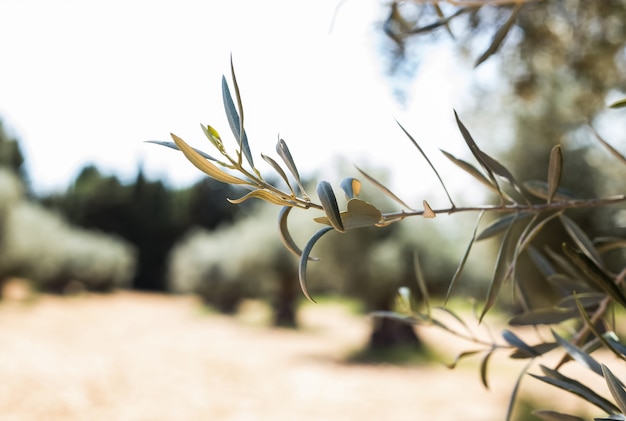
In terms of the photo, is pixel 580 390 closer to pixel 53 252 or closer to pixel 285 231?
pixel 285 231

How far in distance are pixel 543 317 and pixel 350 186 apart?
227 mm

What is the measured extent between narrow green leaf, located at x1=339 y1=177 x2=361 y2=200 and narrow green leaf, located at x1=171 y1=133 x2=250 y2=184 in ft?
0.25

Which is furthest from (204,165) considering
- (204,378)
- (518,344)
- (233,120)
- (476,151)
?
(204,378)

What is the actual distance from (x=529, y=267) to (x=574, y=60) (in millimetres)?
1202

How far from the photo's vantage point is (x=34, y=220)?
6.92m

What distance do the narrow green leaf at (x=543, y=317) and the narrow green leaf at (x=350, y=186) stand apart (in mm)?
193

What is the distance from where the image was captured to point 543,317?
0.46 meters

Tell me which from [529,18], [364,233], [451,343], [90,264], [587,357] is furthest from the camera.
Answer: [90,264]

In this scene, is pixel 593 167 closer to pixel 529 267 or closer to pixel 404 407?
pixel 529 267

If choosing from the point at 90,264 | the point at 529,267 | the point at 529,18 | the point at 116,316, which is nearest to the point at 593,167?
the point at 529,267

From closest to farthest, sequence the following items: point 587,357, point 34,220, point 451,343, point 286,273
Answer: point 587,357 → point 451,343 → point 286,273 → point 34,220

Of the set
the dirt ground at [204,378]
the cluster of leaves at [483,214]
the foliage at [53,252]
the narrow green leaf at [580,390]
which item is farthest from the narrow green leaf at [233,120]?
the foliage at [53,252]

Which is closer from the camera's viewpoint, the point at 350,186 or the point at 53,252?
the point at 350,186

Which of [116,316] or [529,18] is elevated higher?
[529,18]
